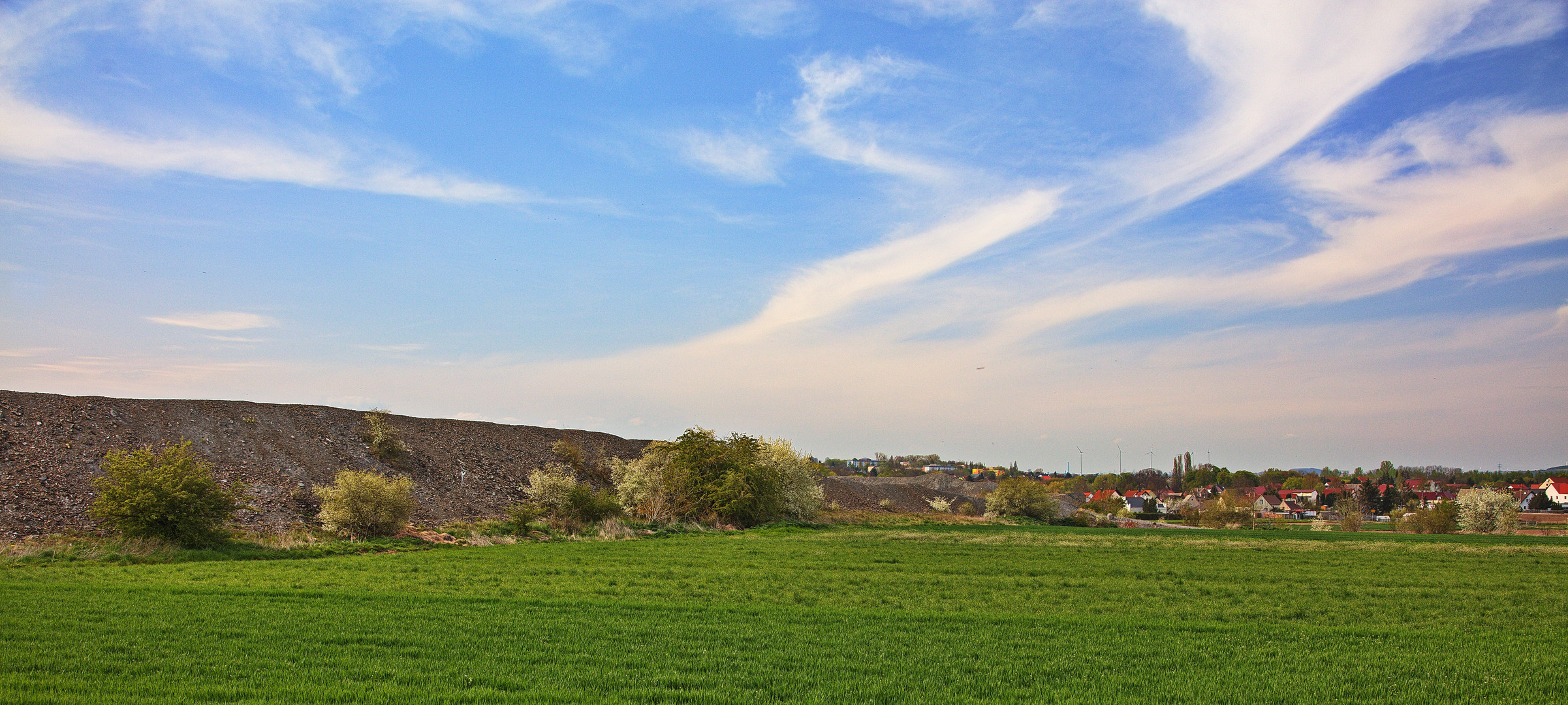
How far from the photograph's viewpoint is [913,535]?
37469 millimetres

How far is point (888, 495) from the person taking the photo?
7100 cm

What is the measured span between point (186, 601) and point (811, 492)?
113 ft

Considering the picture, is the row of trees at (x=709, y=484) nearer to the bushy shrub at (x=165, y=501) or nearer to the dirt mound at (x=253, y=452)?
the dirt mound at (x=253, y=452)

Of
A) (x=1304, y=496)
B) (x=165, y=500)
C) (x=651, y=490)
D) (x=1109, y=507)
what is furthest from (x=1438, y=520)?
(x=1304, y=496)

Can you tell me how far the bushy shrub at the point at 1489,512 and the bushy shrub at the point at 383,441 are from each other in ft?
237

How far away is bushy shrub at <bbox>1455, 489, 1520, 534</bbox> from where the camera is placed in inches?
2232

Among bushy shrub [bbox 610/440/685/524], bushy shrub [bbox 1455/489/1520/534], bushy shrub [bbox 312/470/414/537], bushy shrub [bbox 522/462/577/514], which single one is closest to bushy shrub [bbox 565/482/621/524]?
bushy shrub [bbox 522/462/577/514]

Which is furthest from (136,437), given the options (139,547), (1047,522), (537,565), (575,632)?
(1047,522)

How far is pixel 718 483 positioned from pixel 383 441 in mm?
17594

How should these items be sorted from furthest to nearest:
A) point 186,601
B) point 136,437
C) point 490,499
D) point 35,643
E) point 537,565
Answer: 1. point 490,499
2. point 136,437
3. point 537,565
4. point 186,601
5. point 35,643

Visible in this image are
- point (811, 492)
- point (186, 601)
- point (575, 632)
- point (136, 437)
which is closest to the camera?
point (575, 632)

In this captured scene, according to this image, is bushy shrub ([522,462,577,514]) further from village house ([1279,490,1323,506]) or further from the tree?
village house ([1279,490,1323,506])

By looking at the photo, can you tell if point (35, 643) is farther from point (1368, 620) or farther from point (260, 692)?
point (1368, 620)

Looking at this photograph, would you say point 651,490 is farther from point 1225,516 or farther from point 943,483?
point 1225,516
